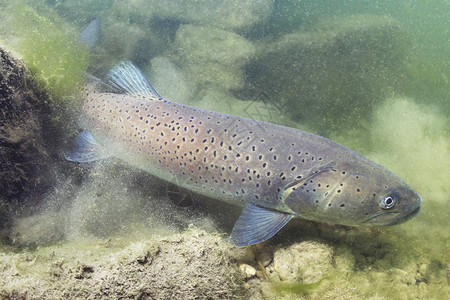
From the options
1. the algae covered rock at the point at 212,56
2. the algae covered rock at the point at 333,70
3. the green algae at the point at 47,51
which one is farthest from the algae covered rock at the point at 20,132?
the algae covered rock at the point at 333,70

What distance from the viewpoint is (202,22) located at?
736 cm

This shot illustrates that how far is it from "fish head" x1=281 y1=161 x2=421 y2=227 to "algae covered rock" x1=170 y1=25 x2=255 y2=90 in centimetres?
338

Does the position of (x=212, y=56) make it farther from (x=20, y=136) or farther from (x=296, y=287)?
(x=296, y=287)

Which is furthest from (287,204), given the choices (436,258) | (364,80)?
(364,80)

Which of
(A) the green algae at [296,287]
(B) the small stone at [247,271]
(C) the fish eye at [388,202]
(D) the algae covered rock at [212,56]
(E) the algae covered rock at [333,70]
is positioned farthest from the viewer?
(D) the algae covered rock at [212,56]

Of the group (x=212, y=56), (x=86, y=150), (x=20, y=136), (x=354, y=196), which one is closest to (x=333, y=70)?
(x=212, y=56)

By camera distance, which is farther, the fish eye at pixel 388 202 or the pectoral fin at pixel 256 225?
the pectoral fin at pixel 256 225

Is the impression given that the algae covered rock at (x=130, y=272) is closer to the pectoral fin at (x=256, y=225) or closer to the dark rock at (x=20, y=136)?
the pectoral fin at (x=256, y=225)

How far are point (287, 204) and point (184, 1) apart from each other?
285 inches

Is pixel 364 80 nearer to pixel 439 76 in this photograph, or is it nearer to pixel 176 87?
pixel 439 76

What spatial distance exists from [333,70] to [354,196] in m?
3.83

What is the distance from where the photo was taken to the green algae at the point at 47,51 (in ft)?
12.2

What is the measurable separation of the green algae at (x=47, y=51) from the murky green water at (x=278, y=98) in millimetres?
21

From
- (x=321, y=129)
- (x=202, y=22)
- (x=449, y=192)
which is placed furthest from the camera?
(x=202, y=22)
